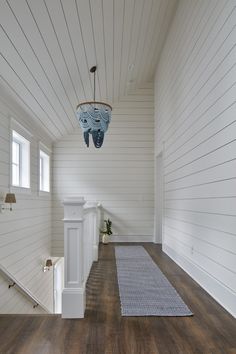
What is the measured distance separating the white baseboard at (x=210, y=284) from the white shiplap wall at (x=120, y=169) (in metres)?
2.66

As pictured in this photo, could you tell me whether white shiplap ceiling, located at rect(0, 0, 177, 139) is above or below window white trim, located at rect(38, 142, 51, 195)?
above

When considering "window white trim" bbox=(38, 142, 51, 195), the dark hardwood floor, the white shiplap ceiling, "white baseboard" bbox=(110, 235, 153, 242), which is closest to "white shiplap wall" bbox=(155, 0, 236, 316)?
the dark hardwood floor

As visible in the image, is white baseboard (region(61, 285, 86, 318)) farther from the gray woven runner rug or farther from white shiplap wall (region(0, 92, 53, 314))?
white shiplap wall (region(0, 92, 53, 314))

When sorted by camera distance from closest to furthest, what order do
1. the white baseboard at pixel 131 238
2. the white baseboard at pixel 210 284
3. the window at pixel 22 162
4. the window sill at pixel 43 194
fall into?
the white baseboard at pixel 210 284 < the window at pixel 22 162 < the window sill at pixel 43 194 < the white baseboard at pixel 131 238

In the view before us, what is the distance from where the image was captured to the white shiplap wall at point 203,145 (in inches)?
111

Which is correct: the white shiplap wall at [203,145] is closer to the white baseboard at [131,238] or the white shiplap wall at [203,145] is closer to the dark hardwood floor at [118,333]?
the dark hardwood floor at [118,333]

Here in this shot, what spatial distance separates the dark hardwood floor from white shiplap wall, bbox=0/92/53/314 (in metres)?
1.59

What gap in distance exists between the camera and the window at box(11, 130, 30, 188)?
16.5 ft

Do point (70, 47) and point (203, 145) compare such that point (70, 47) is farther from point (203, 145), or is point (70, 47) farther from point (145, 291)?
point (145, 291)

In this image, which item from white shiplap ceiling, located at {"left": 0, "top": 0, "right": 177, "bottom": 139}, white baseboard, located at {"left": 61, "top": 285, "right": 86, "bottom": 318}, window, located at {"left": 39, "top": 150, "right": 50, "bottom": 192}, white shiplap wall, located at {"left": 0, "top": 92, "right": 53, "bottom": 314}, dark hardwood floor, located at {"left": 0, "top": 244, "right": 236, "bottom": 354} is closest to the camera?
dark hardwood floor, located at {"left": 0, "top": 244, "right": 236, "bottom": 354}

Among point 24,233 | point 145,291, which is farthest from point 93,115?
point 145,291

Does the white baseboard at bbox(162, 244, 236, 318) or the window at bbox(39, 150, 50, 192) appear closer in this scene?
the white baseboard at bbox(162, 244, 236, 318)

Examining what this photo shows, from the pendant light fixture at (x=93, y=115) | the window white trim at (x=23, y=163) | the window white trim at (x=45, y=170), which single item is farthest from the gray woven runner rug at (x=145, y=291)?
the window white trim at (x=45, y=170)

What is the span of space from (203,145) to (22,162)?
10.1 feet
